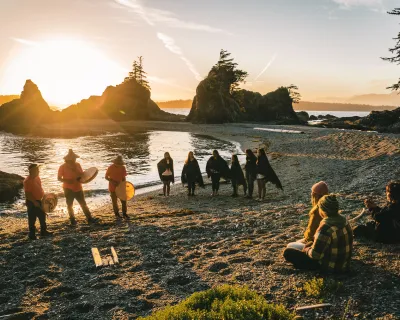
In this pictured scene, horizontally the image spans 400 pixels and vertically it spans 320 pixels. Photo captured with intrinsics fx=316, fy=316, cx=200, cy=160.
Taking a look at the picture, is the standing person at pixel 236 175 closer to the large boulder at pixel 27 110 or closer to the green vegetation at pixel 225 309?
the green vegetation at pixel 225 309

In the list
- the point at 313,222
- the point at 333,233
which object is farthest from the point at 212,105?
the point at 333,233

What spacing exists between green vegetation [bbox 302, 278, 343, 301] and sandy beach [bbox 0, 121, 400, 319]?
0.38ft

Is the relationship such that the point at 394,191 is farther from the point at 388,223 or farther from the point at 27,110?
the point at 27,110

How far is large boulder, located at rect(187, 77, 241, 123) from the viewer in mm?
84500

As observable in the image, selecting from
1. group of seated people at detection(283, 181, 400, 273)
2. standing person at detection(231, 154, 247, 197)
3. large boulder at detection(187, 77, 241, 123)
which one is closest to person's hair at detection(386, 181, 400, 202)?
group of seated people at detection(283, 181, 400, 273)

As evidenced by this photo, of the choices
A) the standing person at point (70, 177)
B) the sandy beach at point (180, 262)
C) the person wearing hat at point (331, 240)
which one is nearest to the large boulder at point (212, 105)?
the sandy beach at point (180, 262)

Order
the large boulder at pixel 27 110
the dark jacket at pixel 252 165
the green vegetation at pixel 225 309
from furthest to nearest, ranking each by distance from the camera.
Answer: the large boulder at pixel 27 110 → the dark jacket at pixel 252 165 → the green vegetation at pixel 225 309

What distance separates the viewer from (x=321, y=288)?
571 cm

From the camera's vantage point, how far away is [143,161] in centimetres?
3394

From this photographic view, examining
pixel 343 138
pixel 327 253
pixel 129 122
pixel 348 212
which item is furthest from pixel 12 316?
pixel 129 122

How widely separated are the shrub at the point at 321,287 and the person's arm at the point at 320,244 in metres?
0.43

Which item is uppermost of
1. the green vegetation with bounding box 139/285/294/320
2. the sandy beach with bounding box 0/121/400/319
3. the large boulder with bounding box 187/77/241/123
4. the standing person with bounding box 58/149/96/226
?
the large boulder with bounding box 187/77/241/123

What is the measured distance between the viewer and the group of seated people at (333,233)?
19.1 ft

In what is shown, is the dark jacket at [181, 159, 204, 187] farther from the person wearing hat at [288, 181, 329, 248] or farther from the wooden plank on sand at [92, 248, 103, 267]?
the person wearing hat at [288, 181, 329, 248]
